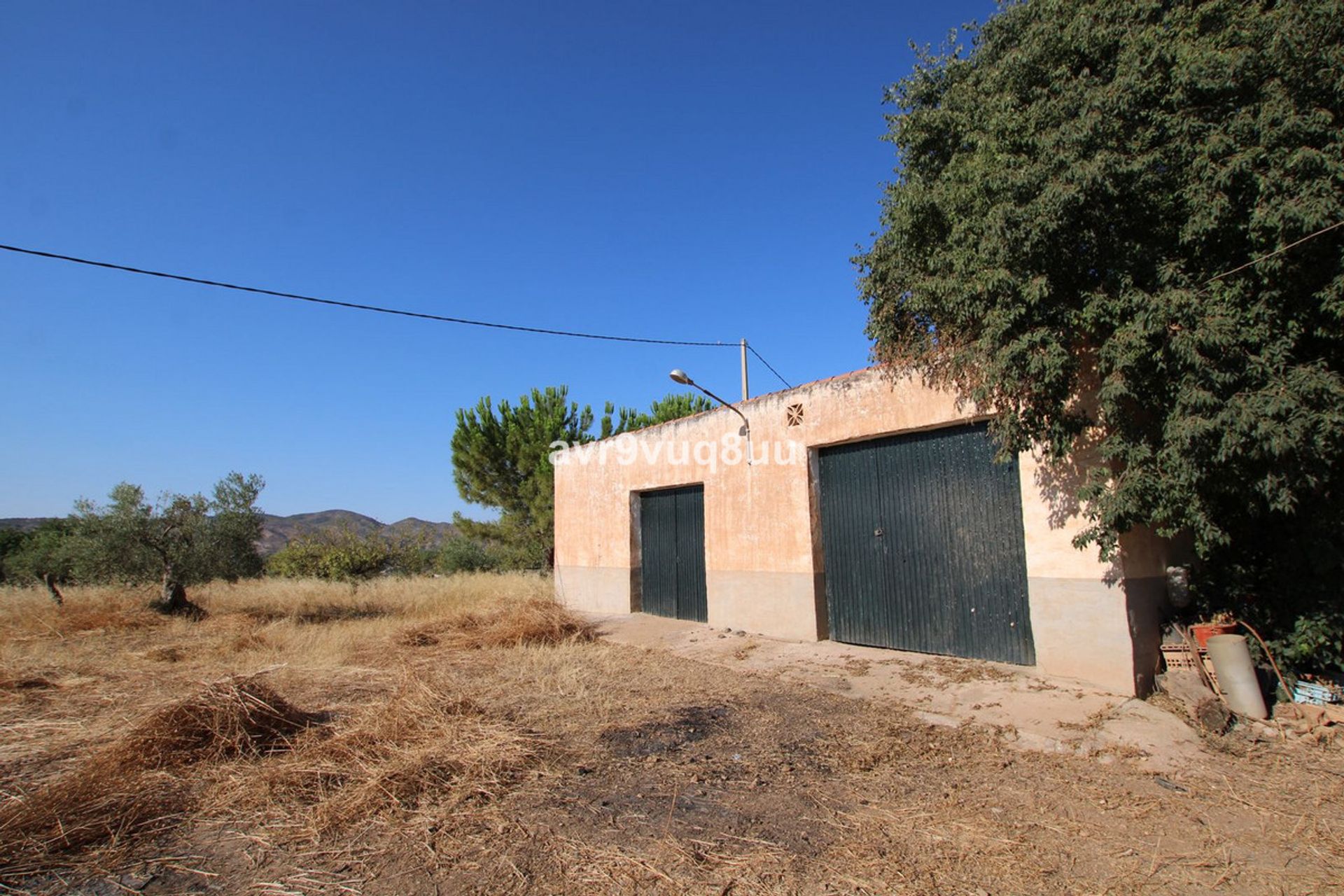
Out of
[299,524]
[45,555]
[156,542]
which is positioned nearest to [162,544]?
[156,542]

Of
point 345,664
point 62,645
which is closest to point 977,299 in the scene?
point 345,664

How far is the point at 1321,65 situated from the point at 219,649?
13409 mm

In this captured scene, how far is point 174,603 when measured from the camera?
511 inches

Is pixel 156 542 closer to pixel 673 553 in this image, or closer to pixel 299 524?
pixel 673 553

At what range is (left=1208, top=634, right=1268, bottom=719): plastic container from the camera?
5203 millimetres

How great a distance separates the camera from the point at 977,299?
571 centimetres

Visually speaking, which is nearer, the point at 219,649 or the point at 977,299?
the point at 977,299

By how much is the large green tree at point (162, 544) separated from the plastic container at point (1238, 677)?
1584cm

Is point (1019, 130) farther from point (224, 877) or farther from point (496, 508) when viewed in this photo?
point (496, 508)

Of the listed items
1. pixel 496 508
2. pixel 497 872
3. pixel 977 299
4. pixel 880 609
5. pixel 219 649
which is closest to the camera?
pixel 497 872

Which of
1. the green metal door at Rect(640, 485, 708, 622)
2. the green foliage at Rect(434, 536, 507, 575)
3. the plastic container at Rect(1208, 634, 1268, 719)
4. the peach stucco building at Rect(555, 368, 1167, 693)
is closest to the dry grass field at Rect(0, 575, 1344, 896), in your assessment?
the plastic container at Rect(1208, 634, 1268, 719)

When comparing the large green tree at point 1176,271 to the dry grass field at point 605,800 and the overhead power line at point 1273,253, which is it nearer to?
the overhead power line at point 1273,253

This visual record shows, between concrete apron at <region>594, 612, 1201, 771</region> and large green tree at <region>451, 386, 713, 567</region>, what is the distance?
Result: 11559mm

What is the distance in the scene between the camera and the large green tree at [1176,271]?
176 inches
